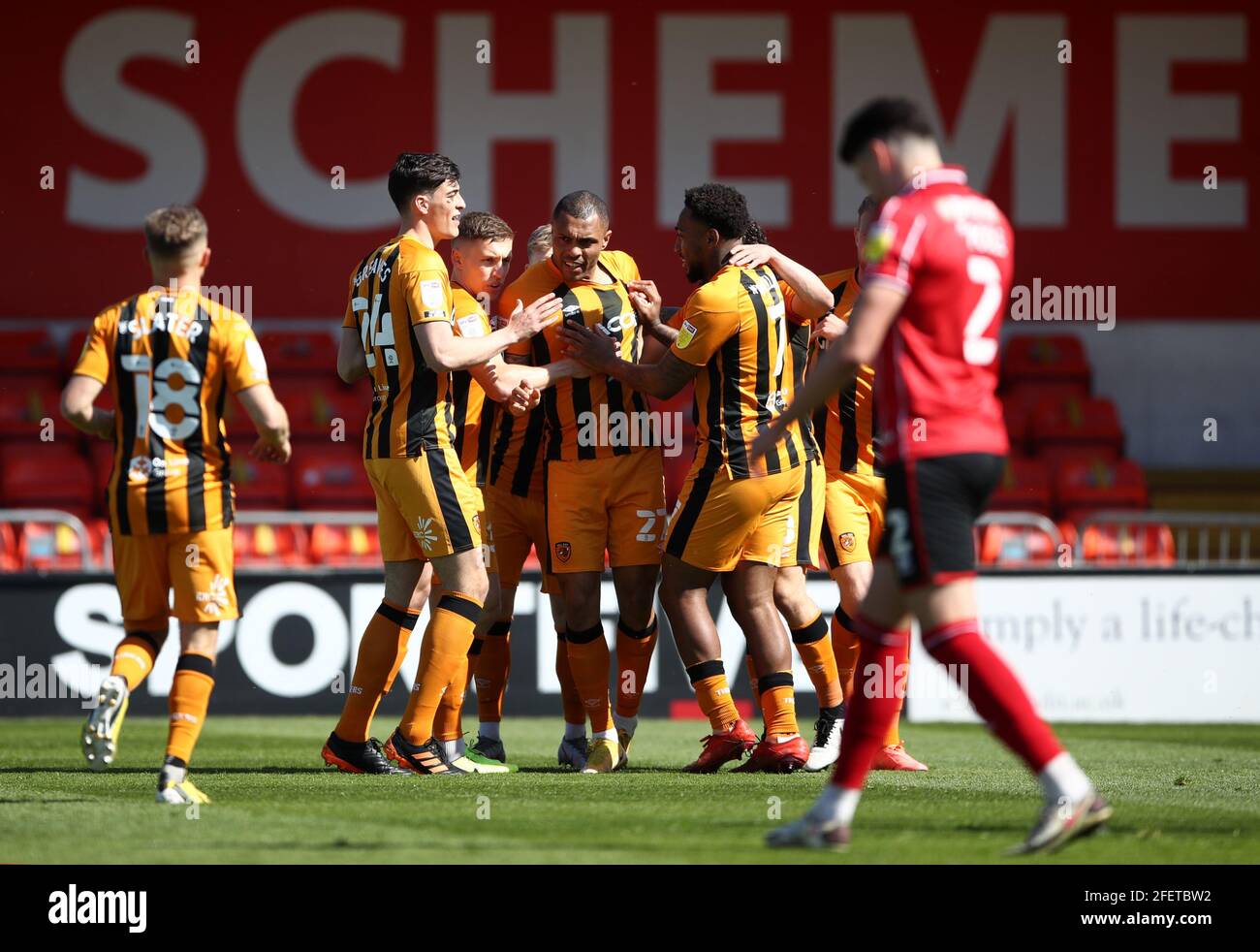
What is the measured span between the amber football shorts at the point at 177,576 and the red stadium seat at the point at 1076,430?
1030 centimetres

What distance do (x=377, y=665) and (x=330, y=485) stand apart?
6.99 m

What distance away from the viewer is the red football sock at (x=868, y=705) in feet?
15.0

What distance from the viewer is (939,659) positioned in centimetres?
455

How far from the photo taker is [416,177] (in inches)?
262

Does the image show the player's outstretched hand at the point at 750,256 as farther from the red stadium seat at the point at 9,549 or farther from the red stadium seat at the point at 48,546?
the red stadium seat at the point at 9,549

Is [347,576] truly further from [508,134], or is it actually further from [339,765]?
[508,134]

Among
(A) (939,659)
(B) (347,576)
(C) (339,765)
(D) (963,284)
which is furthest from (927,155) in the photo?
(B) (347,576)

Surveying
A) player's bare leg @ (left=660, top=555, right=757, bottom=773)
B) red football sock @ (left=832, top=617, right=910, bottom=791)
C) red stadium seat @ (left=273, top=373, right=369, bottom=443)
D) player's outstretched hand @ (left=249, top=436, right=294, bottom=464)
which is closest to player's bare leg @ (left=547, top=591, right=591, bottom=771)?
player's bare leg @ (left=660, top=555, right=757, bottom=773)

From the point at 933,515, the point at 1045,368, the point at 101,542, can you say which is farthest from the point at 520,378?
the point at 1045,368

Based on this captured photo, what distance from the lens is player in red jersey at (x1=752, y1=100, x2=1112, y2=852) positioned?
14.6ft

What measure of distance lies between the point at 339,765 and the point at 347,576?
12.1 ft

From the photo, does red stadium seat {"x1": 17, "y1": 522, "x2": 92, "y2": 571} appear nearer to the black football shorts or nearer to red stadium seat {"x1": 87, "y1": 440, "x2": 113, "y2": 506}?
red stadium seat {"x1": 87, "y1": 440, "x2": 113, "y2": 506}

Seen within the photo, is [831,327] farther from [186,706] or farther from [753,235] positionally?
[186,706]

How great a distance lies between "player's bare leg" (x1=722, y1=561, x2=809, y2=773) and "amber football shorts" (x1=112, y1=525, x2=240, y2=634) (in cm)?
215
